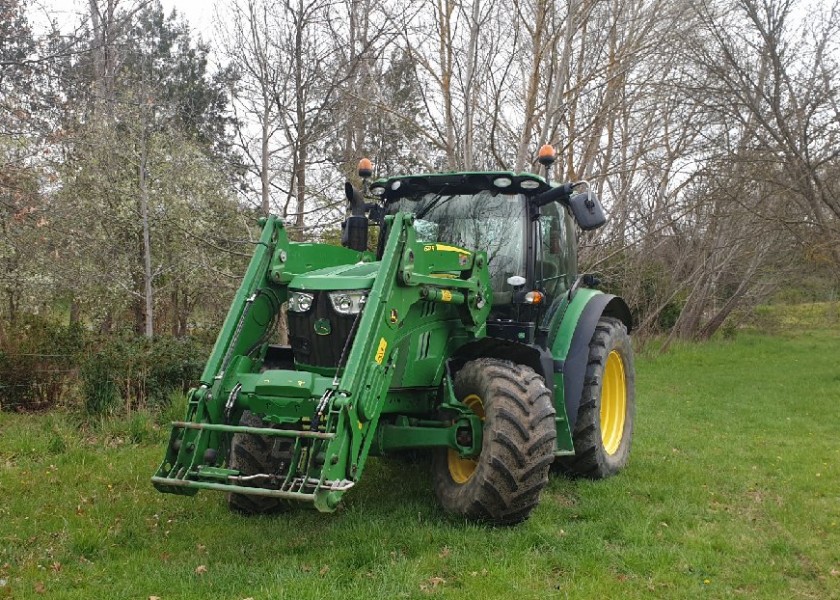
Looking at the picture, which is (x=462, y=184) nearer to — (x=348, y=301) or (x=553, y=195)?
(x=553, y=195)

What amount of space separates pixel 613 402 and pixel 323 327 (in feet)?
11.3

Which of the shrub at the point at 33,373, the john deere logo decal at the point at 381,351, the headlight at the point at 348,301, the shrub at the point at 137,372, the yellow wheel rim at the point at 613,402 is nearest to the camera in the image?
the john deere logo decal at the point at 381,351

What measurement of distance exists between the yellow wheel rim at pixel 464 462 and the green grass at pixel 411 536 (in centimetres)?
29

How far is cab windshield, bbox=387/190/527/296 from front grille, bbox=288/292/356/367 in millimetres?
1238

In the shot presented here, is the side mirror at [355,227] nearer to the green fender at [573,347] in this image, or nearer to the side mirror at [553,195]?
the side mirror at [553,195]

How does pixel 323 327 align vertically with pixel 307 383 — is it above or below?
above

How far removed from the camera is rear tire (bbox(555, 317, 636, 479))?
248 inches

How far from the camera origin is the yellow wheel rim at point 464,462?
5.30 metres

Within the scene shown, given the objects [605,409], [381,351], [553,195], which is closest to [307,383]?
[381,351]

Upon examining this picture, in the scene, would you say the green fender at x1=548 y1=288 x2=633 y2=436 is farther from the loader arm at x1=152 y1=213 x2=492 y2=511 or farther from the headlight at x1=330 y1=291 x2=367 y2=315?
the headlight at x1=330 y1=291 x2=367 y2=315

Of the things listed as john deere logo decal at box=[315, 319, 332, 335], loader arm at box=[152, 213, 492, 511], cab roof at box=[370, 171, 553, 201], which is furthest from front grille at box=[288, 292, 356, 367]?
cab roof at box=[370, 171, 553, 201]

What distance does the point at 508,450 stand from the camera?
15.8 ft

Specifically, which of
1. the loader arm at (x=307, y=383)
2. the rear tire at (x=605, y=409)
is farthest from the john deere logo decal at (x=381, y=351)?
the rear tire at (x=605, y=409)

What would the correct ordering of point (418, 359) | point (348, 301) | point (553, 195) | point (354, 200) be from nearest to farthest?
1. point (348, 301)
2. point (418, 359)
3. point (553, 195)
4. point (354, 200)
